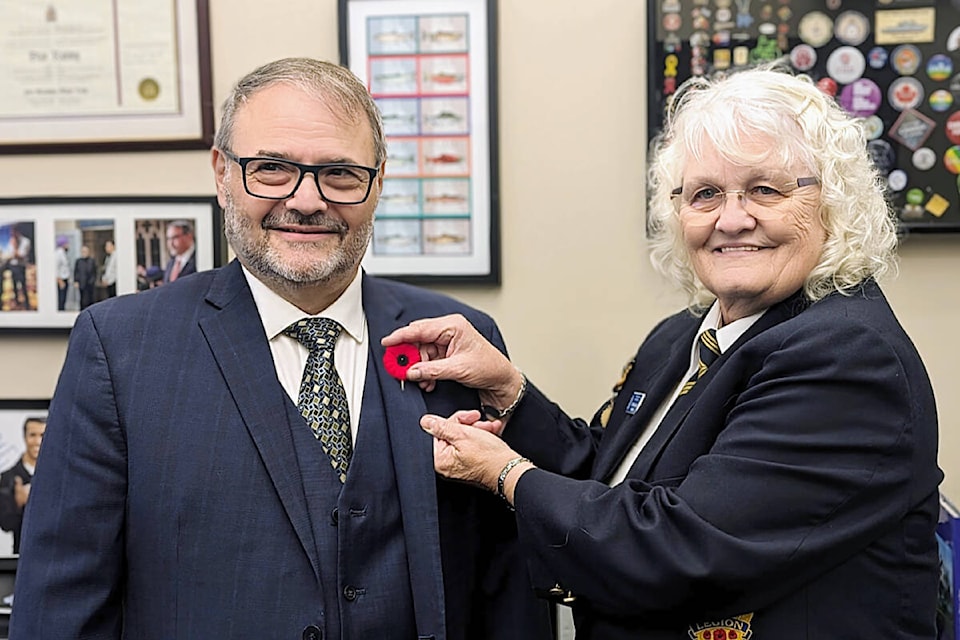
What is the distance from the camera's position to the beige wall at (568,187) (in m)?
1.93

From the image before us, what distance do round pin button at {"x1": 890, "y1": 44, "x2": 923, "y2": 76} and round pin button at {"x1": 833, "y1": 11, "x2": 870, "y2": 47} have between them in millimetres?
73

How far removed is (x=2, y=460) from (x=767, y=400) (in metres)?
1.77

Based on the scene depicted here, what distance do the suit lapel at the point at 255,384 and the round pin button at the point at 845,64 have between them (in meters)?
1.28

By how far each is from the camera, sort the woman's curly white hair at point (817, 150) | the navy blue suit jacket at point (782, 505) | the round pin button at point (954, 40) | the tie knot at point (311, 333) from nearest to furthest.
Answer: the navy blue suit jacket at point (782, 505) < the woman's curly white hair at point (817, 150) < the tie knot at point (311, 333) < the round pin button at point (954, 40)

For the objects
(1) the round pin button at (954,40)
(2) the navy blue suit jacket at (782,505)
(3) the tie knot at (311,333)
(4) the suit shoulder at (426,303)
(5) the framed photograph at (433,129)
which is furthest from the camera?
(5) the framed photograph at (433,129)

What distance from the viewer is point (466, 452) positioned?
1.36 metres

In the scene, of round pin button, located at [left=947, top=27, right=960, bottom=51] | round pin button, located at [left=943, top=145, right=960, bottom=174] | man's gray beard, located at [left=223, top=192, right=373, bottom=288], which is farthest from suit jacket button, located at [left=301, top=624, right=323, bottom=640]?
round pin button, located at [left=947, top=27, right=960, bottom=51]

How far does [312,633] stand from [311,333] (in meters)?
0.44

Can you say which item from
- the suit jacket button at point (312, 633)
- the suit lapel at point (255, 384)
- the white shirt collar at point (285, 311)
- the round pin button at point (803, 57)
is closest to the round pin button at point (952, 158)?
the round pin button at point (803, 57)

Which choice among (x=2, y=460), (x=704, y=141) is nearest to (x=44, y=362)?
(x=2, y=460)

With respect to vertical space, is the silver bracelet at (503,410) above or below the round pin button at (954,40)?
below

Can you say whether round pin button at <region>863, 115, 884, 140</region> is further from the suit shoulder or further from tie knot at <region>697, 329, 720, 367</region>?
the suit shoulder

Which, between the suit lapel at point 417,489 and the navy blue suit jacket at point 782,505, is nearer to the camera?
the navy blue suit jacket at point 782,505

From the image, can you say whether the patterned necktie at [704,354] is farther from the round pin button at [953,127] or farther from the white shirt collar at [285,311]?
the round pin button at [953,127]
